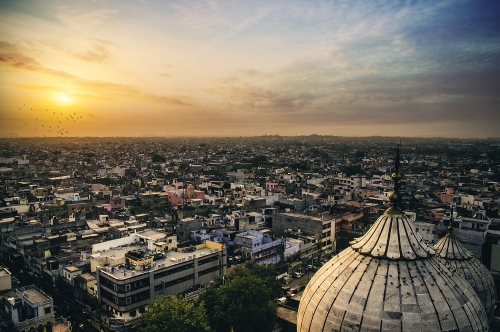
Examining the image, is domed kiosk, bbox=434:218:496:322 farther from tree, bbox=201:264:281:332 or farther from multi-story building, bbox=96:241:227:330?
multi-story building, bbox=96:241:227:330

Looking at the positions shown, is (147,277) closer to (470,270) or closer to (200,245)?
(200,245)

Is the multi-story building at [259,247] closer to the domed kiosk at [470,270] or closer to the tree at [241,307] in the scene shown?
the tree at [241,307]

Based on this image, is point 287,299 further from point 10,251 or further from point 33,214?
point 33,214

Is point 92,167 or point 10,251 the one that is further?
point 92,167

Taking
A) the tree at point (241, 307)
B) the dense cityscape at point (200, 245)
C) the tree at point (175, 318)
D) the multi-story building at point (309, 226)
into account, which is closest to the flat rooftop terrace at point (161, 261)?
the dense cityscape at point (200, 245)

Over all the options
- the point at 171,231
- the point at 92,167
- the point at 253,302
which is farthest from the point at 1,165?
the point at 253,302

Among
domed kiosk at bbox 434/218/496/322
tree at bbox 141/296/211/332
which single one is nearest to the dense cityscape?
domed kiosk at bbox 434/218/496/322
